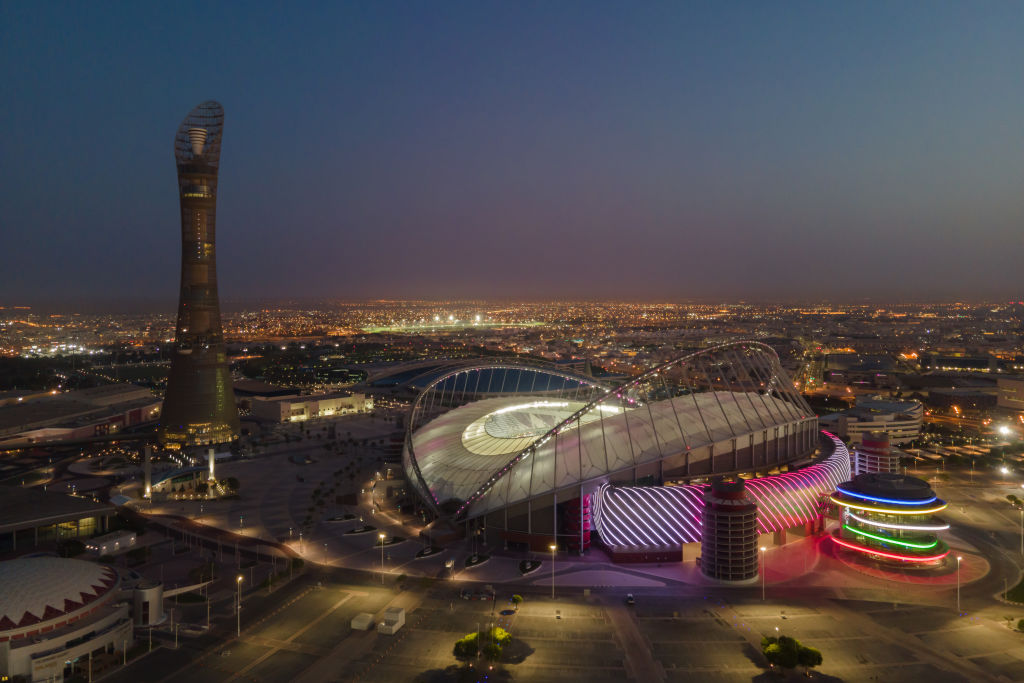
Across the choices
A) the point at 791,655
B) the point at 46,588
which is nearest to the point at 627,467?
the point at 791,655

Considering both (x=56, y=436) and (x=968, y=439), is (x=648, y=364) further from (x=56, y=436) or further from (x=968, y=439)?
(x=56, y=436)

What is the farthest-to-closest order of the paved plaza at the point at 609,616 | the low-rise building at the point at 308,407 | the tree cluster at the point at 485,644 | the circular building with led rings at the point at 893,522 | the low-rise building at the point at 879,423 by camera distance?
the low-rise building at the point at 308,407 → the low-rise building at the point at 879,423 → the circular building with led rings at the point at 893,522 → the tree cluster at the point at 485,644 → the paved plaza at the point at 609,616

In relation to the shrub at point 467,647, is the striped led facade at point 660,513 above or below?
above

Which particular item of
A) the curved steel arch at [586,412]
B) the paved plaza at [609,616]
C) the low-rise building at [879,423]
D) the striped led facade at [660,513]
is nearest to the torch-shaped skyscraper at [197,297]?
the paved plaza at [609,616]

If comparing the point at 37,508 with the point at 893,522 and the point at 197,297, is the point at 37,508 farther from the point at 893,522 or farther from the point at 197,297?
the point at 893,522

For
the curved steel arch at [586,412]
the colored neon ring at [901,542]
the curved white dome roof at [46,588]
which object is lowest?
the colored neon ring at [901,542]

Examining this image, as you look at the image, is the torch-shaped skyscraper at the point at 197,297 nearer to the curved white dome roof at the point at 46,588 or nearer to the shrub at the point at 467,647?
the curved white dome roof at the point at 46,588

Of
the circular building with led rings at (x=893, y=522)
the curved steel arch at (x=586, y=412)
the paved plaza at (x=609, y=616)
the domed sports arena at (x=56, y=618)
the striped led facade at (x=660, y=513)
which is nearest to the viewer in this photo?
the domed sports arena at (x=56, y=618)

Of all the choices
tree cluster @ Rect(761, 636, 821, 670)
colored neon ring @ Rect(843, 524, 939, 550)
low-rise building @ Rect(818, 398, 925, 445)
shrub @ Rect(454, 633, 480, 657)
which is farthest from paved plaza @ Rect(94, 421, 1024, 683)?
low-rise building @ Rect(818, 398, 925, 445)
